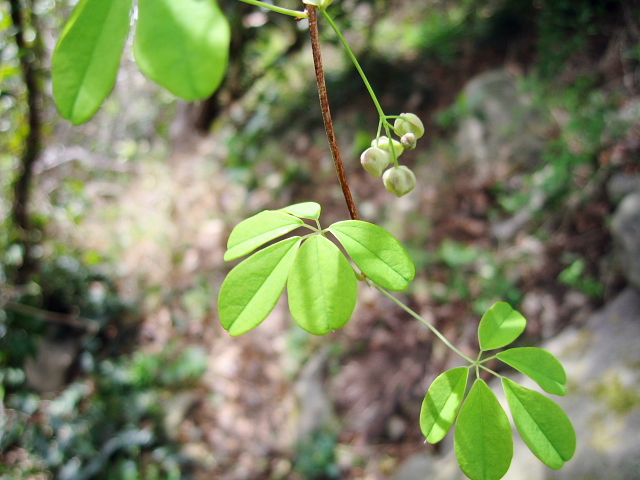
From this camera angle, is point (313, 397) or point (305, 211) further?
point (313, 397)

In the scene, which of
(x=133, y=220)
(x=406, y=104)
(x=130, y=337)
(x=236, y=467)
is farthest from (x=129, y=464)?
(x=406, y=104)

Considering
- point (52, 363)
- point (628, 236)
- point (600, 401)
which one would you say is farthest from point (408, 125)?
point (52, 363)

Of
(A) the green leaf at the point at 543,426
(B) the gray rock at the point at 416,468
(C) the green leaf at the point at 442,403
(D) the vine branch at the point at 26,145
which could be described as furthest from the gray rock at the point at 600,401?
(D) the vine branch at the point at 26,145

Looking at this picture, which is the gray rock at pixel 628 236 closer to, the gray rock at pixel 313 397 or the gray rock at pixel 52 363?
→ the gray rock at pixel 313 397

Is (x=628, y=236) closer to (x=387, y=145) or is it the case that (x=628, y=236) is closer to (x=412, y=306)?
(x=412, y=306)

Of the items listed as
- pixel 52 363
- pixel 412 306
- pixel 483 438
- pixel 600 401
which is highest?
pixel 483 438

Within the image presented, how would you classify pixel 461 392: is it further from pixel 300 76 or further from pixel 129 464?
pixel 300 76
